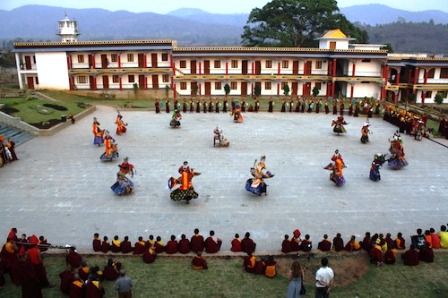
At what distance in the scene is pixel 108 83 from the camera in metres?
42.6

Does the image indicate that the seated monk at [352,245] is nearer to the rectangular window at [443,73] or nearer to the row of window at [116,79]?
the row of window at [116,79]

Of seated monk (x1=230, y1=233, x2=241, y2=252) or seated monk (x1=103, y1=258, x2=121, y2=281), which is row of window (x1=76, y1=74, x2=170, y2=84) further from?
seated monk (x1=103, y1=258, x2=121, y2=281)

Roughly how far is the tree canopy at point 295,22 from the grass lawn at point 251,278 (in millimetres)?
46425

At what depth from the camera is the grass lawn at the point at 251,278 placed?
942cm

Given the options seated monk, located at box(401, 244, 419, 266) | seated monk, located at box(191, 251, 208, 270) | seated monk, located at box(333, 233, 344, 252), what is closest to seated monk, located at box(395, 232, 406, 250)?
seated monk, located at box(401, 244, 419, 266)

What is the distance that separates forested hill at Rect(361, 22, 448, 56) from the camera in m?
146

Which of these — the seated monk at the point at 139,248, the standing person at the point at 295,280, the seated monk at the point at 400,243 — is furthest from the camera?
the seated monk at the point at 400,243

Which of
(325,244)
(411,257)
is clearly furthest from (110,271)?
(411,257)

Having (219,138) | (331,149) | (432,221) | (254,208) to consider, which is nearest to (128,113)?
(219,138)

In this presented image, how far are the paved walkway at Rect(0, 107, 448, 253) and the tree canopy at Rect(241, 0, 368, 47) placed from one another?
108 ft

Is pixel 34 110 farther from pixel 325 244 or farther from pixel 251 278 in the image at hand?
pixel 325 244

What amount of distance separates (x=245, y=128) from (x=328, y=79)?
64.4 ft

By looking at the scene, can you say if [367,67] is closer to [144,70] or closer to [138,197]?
[144,70]

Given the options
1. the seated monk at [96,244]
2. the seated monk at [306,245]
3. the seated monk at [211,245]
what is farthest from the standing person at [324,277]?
Result: the seated monk at [96,244]
